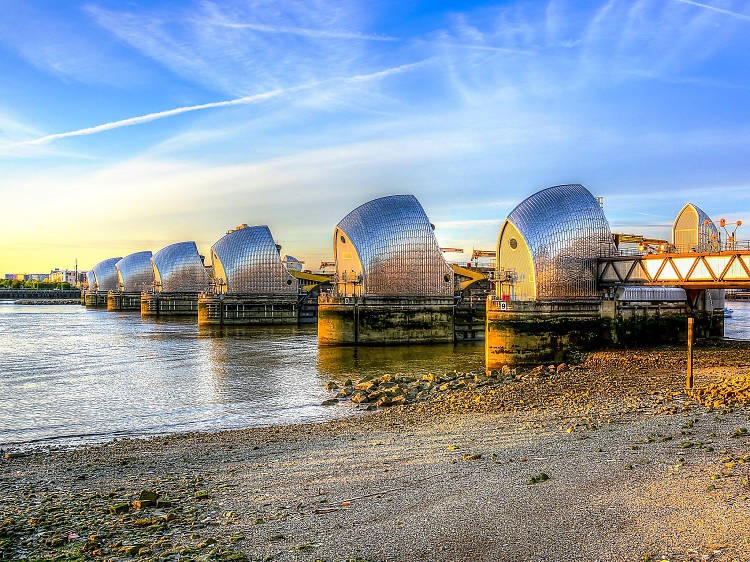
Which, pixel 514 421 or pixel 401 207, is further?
pixel 401 207

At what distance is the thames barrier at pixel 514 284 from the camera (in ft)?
106

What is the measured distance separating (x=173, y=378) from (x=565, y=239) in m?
23.6

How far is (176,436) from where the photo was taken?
1658cm

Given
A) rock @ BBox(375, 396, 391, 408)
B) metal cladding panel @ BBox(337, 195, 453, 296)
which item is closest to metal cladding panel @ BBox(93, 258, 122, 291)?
metal cladding panel @ BBox(337, 195, 453, 296)

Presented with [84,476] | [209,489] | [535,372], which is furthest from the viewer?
[535,372]

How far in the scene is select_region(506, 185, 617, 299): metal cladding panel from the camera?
34719 mm

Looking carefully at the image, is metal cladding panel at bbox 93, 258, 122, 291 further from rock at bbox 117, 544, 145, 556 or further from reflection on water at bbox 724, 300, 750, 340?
rock at bbox 117, 544, 145, 556

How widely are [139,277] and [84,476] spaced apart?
108306 mm

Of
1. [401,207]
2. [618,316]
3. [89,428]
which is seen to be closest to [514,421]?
[89,428]

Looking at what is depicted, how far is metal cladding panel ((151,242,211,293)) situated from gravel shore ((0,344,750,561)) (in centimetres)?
7824

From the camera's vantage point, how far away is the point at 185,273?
3583 inches

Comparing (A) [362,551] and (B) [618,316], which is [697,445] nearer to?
(A) [362,551]

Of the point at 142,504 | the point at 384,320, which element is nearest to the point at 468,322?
the point at 384,320

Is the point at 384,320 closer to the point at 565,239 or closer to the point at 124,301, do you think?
the point at 565,239
